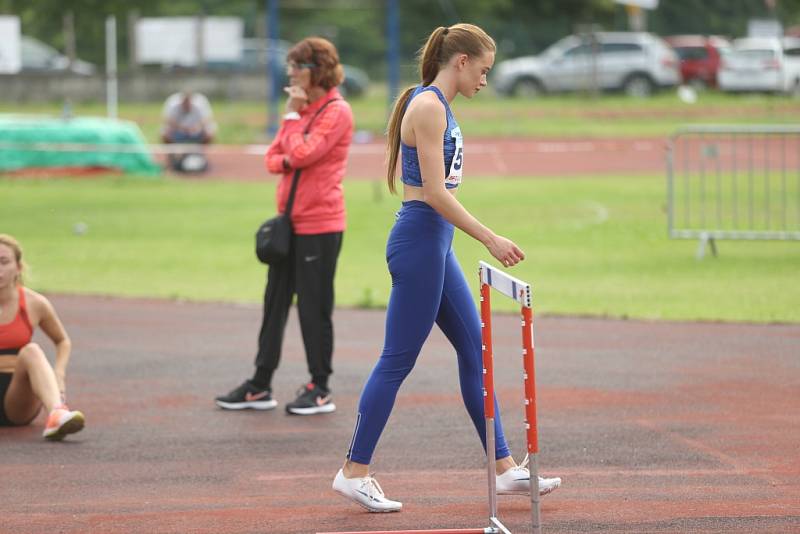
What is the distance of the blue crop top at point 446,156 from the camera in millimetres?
5855

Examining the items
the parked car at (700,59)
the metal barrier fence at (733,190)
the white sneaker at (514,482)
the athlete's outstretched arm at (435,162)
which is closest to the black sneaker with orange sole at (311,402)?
the white sneaker at (514,482)

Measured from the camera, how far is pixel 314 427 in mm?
7961

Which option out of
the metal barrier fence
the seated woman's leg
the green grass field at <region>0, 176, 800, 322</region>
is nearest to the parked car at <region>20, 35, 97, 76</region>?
the green grass field at <region>0, 176, 800, 322</region>

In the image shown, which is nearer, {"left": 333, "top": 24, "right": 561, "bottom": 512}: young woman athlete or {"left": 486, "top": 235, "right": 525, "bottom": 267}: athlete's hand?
{"left": 486, "top": 235, "right": 525, "bottom": 267}: athlete's hand

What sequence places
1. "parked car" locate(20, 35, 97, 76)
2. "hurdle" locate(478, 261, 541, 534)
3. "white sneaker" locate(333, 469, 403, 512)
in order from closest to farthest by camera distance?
1. "hurdle" locate(478, 261, 541, 534)
2. "white sneaker" locate(333, 469, 403, 512)
3. "parked car" locate(20, 35, 97, 76)

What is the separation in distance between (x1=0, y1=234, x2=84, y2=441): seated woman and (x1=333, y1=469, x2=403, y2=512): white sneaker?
1971 mm

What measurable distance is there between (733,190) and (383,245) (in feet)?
14.5

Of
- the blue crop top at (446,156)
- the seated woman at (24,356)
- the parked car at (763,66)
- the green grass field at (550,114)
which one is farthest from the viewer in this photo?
the parked car at (763,66)

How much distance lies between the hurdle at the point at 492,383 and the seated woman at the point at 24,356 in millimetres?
2485

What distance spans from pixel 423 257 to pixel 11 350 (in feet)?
9.48

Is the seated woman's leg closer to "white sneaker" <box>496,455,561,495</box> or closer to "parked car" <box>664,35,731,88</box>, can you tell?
"white sneaker" <box>496,455,561,495</box>

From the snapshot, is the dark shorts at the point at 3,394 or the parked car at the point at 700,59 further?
the parked car at the point at 700,59

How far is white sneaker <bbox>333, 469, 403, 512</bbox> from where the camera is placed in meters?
6.06

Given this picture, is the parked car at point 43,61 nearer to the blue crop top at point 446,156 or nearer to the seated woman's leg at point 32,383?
the seated woman's leg at point 32,383
